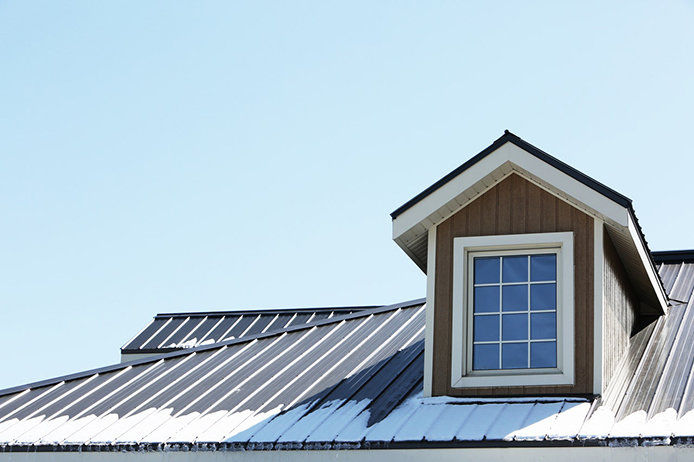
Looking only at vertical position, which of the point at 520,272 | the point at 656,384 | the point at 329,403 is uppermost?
the point at 520,272

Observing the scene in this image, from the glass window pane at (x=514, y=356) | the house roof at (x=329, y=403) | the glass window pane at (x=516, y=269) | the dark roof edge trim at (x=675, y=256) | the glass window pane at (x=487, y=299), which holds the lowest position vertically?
the house roof at (x=329, y=403)

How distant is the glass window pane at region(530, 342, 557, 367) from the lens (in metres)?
10.5

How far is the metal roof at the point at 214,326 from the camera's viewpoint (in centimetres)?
1948

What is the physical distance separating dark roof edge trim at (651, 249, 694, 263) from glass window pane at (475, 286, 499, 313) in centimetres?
519

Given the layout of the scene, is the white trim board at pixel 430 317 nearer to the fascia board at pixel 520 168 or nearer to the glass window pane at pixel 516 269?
the fascia board at pixel 520 168

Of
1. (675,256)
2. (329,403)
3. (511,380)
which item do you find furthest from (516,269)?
(675,256)

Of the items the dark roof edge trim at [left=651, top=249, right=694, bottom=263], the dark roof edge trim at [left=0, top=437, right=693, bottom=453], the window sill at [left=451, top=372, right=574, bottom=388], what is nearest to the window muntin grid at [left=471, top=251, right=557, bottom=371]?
the window sill at [left=451, top=372, right=574, bottom=388]

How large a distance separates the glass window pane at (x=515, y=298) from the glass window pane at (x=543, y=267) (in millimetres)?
171

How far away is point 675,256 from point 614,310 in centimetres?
433

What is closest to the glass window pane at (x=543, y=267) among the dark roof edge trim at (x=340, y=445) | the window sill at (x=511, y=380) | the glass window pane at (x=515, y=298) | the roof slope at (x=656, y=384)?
the glass window pane at (x=515, y=298)

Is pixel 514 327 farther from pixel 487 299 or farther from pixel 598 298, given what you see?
pixel 598 298

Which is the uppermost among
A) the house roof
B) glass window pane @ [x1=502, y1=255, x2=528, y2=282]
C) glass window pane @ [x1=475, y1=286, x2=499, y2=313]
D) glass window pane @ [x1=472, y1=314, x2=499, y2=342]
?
glass window pane @ [x1=502, y1=255, x2=528, y2=282]

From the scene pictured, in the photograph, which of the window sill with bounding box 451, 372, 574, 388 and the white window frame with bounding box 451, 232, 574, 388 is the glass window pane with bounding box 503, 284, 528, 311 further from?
the window sill with bounding box 451, 372, 574, 388

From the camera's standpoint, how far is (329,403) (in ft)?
36.4
